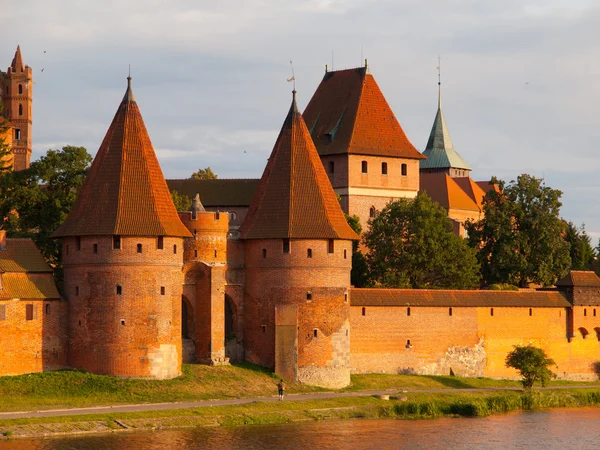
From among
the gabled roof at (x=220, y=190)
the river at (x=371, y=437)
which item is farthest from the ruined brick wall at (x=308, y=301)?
the gabled roof at (x=220, y=190)

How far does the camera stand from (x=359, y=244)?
241ft

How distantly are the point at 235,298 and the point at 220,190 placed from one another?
1819cm

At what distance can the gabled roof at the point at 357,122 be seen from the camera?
75.6 metres

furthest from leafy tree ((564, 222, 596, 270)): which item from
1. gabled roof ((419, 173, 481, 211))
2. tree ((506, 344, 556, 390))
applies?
tree ((506, 344, 556, 390))

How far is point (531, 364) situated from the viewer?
58.6 meters

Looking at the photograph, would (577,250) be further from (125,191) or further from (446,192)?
(125,191)

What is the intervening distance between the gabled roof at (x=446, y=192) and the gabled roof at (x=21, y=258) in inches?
2142

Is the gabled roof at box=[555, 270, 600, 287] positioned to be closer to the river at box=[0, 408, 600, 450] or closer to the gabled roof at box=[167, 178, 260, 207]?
the river at box=[0, 408, 600, 450]

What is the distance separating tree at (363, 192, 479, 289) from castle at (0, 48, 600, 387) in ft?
12.9

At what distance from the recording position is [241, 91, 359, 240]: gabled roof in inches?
2140

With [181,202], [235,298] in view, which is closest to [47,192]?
[181,202]

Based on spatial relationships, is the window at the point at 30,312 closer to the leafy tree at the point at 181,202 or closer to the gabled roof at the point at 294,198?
the gabled roof at the point at 294,198

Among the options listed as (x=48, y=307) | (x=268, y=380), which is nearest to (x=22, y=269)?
(x=48, y=307)

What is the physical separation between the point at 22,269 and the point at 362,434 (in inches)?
545
